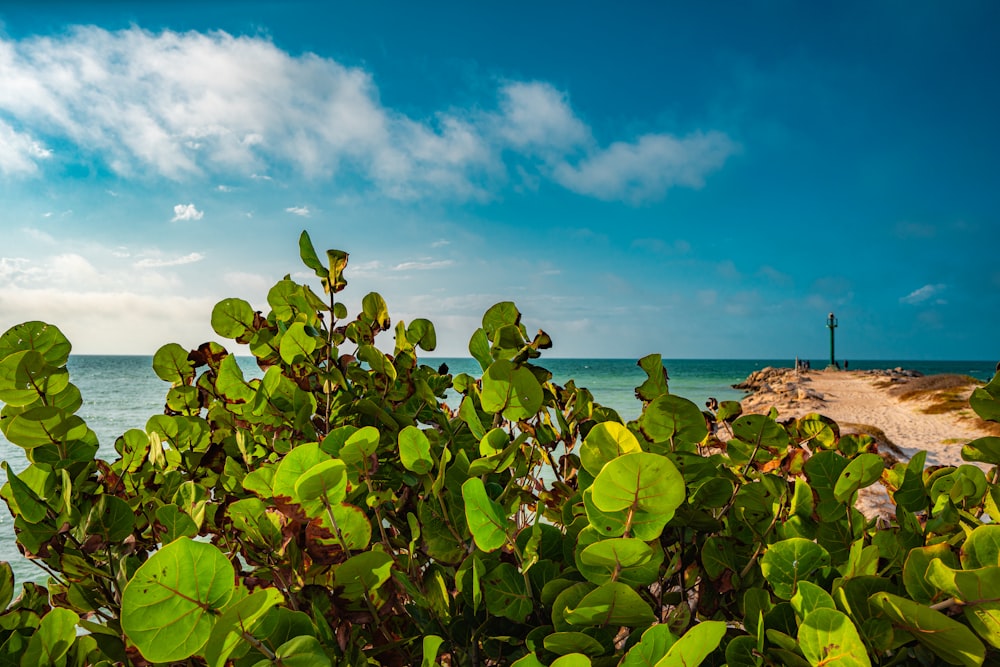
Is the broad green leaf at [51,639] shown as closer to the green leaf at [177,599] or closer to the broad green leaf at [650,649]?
the green leaf at [177,599]

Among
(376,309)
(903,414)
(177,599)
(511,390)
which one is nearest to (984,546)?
(511,390)

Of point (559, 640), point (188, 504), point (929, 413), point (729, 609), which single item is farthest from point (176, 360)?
point (929, 413)

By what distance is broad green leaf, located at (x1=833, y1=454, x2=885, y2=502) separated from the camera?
2.55ft

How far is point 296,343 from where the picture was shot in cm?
112

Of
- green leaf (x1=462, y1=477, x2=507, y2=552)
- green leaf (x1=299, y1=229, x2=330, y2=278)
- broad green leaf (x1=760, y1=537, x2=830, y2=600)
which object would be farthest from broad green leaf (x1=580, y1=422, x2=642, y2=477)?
green leaf (x1=299, y1=229, x2=330, y2=278)

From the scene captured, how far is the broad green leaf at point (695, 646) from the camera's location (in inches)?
20.3

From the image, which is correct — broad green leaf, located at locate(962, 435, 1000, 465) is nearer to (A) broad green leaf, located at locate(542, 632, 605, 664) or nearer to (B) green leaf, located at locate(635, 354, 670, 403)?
(B) green leaf, located at locate(635, 354, 670, 403)

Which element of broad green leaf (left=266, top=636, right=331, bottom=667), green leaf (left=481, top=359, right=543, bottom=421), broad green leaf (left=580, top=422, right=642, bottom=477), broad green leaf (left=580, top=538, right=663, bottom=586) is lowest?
broad green leaf (left=266, top=636, right=331, bottom=667)

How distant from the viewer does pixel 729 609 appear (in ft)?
3.01

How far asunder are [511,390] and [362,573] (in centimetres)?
33

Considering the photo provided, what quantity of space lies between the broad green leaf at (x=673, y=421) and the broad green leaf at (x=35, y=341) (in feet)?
2.96

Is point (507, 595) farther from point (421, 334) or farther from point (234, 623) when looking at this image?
point (421, 334)

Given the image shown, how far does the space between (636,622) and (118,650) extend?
75 centimetres

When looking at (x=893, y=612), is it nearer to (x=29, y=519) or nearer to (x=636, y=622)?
(x=636, y=622)
